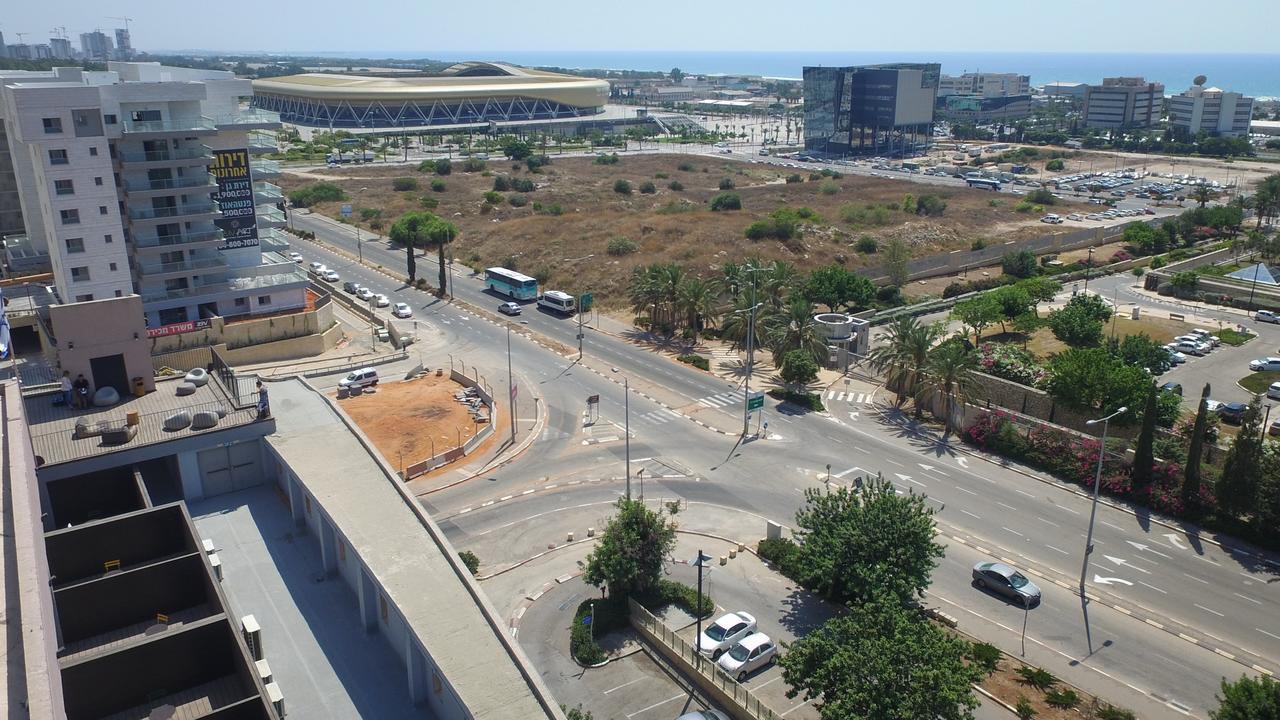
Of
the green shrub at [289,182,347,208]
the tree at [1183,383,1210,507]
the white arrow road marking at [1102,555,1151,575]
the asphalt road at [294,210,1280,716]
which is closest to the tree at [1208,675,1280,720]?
the asphalt road at [294,210,1280,716]

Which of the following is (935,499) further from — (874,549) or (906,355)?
(874,549)

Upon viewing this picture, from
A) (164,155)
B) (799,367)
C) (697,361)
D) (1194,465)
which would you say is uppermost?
(164,155)

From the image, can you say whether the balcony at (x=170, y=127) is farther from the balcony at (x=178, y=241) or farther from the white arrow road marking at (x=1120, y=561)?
the white arrow road marking at (x=1120, y=561)

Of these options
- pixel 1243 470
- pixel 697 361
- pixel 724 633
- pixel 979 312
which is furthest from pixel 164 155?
pixel 1243 470

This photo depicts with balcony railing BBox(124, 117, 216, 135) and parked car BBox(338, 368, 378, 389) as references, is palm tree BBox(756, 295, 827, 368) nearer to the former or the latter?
parked car BBox(338, 368, 378, 389)

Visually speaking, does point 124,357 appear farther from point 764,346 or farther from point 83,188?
point 764,346
